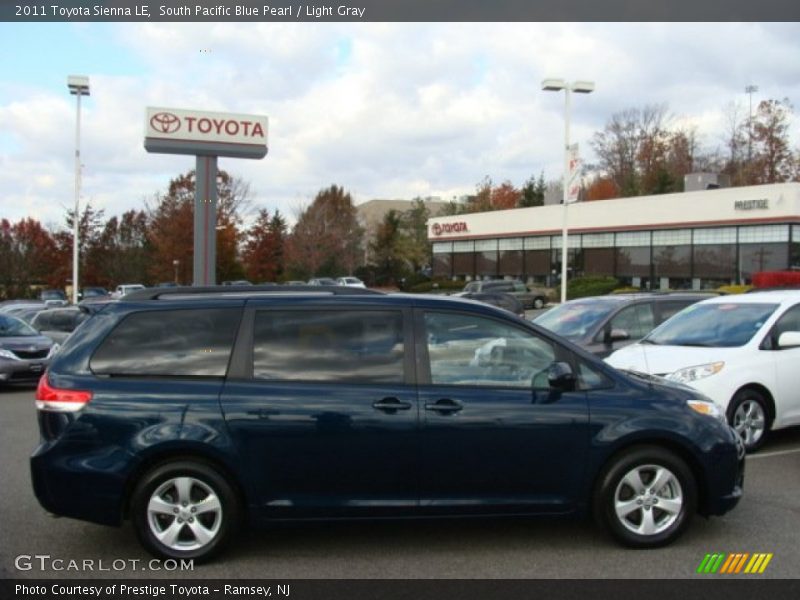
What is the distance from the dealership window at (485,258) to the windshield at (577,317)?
148 feet

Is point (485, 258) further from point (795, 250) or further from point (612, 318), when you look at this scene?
point (612, 318)

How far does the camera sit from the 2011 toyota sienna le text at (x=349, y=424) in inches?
198

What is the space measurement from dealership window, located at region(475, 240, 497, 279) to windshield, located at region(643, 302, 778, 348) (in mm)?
47448

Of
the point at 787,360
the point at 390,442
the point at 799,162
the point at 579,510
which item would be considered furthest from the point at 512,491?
the point at 799,162

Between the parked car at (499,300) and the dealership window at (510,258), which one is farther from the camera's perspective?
the dealership window at (510,258)

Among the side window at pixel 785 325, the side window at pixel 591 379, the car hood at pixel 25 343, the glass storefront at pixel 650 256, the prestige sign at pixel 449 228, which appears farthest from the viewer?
the prestige sign at pixel 449 228

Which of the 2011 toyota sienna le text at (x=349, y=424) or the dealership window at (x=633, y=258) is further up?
the dealership window at (x=633, y=258)

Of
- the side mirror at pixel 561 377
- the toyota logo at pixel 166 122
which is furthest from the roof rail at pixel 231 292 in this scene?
the toyota logo at pixel 166 122

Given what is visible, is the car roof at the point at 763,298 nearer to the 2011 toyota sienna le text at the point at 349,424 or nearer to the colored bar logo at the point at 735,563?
the 2011 toyota sienna le text at the point at 349,424

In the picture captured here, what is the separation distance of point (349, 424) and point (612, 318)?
6867 millimetres

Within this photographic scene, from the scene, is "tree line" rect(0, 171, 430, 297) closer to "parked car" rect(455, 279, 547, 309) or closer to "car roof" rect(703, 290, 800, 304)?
"parked car" rect(455, 279, 547, 309)

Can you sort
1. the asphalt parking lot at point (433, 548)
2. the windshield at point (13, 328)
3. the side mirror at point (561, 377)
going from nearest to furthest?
the asphalt parking lot at point (433, 548)
the side mirror at point (561, 377)
the windshield at point (13, 328)

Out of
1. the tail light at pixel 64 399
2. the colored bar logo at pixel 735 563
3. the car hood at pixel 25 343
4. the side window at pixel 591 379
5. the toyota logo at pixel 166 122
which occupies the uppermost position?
the toyota logo at pixel 166 122

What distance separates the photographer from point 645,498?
5.34 metres
